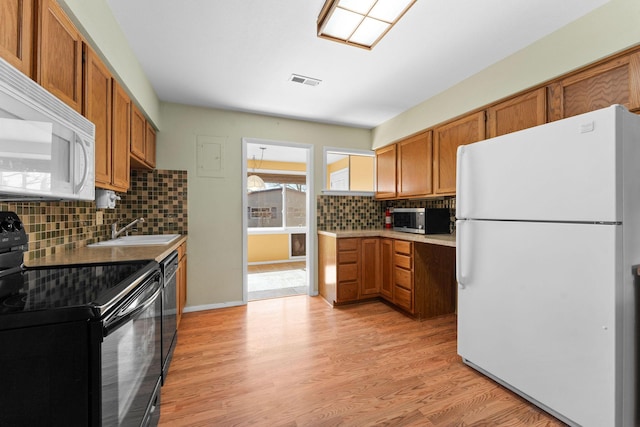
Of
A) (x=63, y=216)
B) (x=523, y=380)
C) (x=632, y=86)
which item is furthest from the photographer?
(x=63, y=216)

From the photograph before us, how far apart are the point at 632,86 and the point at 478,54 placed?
97 cm

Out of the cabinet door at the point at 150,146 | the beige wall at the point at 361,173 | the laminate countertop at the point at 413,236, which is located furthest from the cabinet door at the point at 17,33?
the beige wall at the point at 361,173

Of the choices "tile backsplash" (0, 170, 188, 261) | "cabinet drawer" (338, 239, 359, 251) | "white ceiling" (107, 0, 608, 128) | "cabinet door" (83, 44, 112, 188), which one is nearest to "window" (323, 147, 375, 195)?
"cabinet drawer" (338, 239, 359, 251)

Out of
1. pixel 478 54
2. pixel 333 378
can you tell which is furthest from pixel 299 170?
pixel 333 378

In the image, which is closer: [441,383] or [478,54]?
[441,383]

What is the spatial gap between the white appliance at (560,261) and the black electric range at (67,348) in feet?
6.86

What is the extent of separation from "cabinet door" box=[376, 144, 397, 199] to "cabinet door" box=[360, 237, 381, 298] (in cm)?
73

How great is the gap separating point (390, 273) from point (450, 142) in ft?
5.35

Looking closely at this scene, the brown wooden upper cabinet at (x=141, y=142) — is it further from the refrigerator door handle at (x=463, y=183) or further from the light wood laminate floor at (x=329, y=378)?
the refrigerator door handle at (x=463, y=183)

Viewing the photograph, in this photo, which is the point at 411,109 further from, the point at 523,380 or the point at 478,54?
the point at 523,380

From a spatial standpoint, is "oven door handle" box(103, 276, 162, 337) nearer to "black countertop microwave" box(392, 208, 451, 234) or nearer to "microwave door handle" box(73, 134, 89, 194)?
"microwave door handle" box(73, 134, 89, 194)

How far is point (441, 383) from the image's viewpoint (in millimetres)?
1860

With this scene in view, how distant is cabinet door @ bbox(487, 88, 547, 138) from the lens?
6.54ft

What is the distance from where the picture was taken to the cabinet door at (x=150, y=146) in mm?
2725
